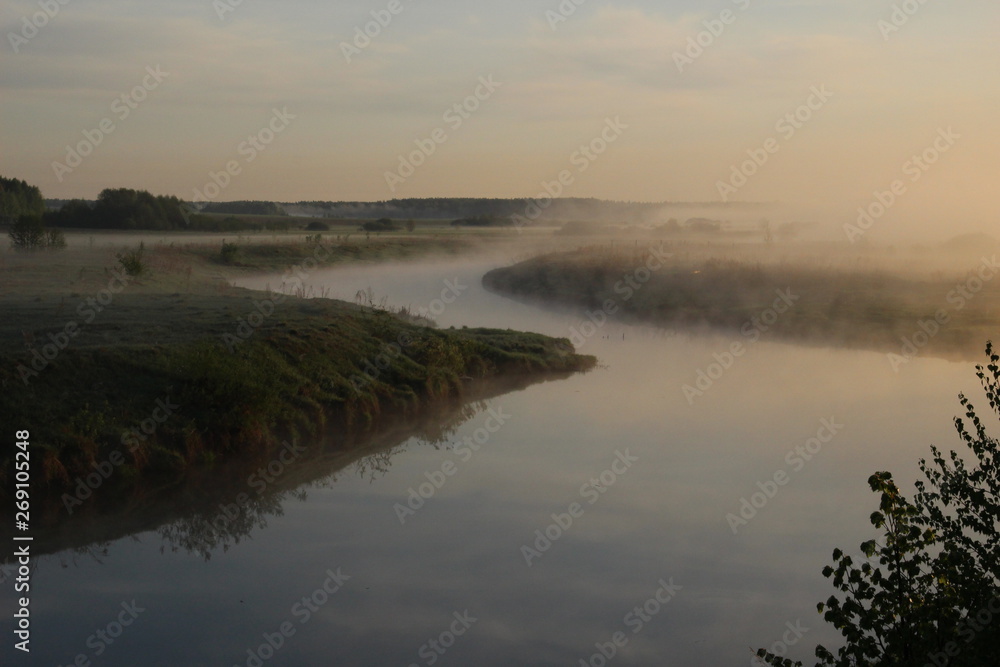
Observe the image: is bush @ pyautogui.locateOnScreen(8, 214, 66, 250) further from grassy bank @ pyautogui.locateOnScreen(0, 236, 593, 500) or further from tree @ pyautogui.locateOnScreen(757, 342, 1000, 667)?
tree @ pyautogui.locateOnScreen(757, 342, 1000, 667)

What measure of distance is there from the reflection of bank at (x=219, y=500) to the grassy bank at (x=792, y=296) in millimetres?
15760

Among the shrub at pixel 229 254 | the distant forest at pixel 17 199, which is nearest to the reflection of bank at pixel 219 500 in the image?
the shrub at pixel 229 254

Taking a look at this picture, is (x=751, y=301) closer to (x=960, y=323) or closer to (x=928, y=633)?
(x=960, y=323)

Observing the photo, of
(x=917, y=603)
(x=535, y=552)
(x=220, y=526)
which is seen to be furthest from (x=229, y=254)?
(x=917, y=603)

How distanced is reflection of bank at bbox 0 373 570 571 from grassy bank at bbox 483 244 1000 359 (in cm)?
1576

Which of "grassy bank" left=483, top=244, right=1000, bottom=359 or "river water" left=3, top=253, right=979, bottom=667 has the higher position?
"grassy bank" left=483, top=244, right=1000, bottom=359

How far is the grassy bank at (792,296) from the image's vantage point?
89.0 feet

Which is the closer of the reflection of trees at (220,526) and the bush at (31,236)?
the reflection of trees at (220,526)

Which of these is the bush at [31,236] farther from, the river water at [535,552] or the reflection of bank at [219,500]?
the reflection of bank at [219,500]

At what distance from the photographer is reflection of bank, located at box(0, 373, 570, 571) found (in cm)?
1147

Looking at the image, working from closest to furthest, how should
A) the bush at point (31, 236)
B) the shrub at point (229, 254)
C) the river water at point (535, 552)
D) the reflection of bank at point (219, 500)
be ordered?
1. the river water at point (535, 552)
2. the reflection of bank at point (219, 500)
3. the bush at point (31, 236)
4. the shrub at point (229, 254)

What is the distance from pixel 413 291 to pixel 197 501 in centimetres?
2653

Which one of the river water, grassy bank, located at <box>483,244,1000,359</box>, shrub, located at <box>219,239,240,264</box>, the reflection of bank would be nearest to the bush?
shrub, located at <box>219,239,240,264</box>

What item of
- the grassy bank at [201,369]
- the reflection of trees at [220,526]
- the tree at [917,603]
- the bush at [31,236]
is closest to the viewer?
the tree at [917,603]
